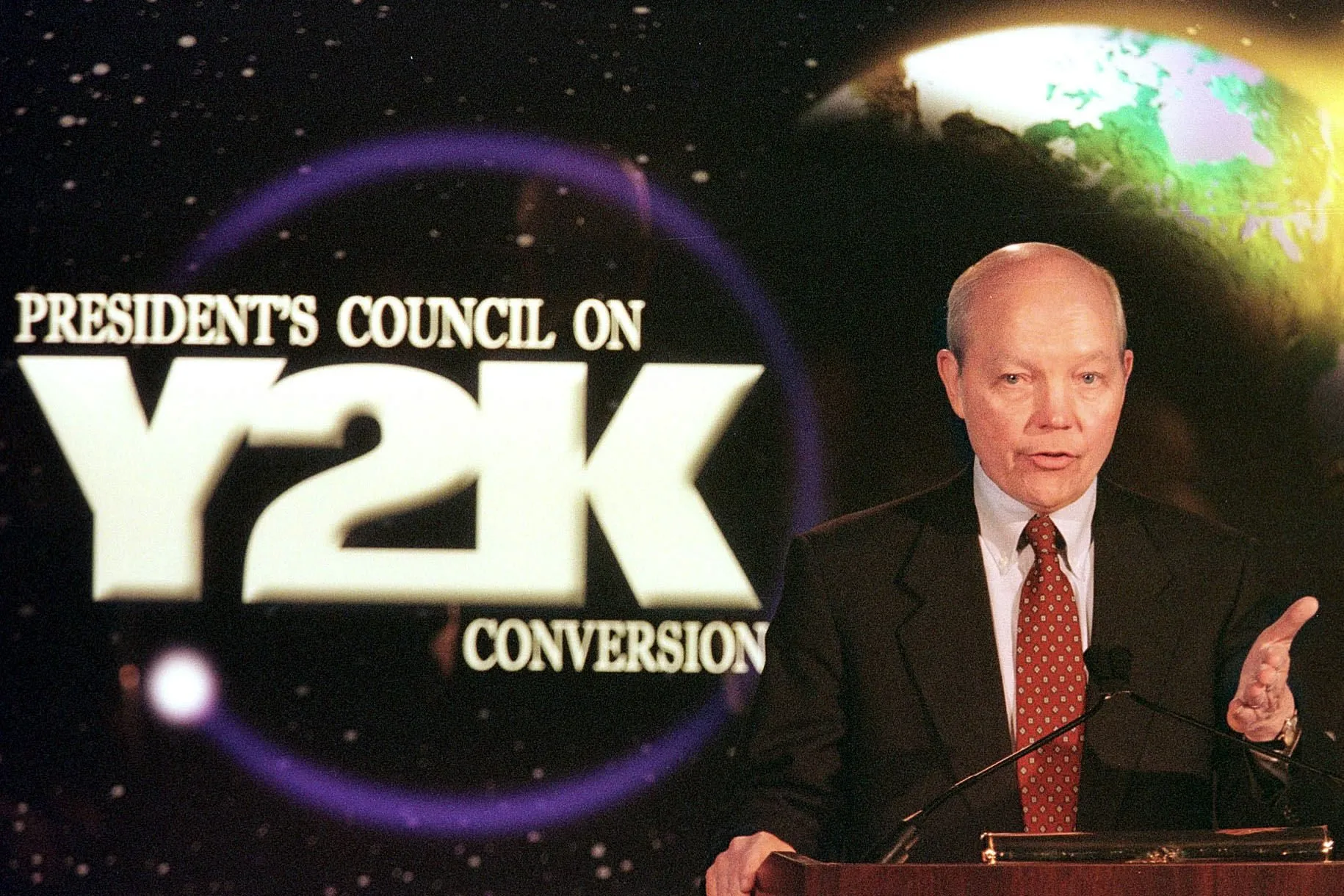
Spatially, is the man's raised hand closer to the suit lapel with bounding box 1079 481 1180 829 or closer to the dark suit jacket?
the dark suit jacket

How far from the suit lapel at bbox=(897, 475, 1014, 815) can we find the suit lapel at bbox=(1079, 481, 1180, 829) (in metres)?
0.16

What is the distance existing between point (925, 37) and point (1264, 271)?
93 cm

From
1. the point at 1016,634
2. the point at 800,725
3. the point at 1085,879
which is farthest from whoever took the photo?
the point at 1016,634

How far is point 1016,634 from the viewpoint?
2613 millimetres

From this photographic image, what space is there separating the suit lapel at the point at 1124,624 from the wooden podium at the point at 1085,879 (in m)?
0.77

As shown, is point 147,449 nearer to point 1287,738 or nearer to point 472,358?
point 472,358

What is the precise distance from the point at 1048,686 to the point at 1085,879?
88 cm

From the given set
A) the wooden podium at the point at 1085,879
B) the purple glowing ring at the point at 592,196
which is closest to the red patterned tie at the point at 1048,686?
the wooden podium at the point at 1085,879

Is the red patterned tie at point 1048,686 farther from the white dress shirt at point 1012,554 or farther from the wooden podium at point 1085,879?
the wooden podium at point 1085,879

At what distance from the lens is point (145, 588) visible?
3535 millimetres

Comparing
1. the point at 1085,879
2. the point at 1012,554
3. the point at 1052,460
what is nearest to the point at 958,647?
the point at 1012,554

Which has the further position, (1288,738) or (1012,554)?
(1012,554)

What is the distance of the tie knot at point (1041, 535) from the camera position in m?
2.66

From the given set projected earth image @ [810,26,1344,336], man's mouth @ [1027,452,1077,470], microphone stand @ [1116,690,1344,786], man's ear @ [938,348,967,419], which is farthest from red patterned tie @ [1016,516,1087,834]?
projected earth image @ [810,26,1344,336]
